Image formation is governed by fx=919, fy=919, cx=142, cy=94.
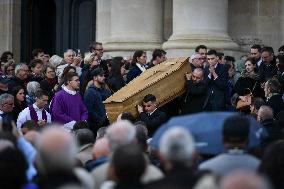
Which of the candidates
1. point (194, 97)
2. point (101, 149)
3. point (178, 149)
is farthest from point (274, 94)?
point (178, 149)

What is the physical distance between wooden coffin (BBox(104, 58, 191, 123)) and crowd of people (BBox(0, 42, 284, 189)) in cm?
14

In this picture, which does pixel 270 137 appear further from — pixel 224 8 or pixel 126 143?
pixel 224 8

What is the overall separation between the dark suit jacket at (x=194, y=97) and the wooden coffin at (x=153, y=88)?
0.16m

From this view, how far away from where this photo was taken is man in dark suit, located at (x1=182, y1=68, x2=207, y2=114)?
14.0 m

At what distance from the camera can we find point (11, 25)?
81.6 feet

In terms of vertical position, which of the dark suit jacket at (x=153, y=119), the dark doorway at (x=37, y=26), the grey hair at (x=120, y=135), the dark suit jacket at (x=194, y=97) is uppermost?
the dark doorway at (x=37, y=26)

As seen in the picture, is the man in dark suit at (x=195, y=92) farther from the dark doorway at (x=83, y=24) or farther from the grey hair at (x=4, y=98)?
the dark doorway at (x=83, y=24)

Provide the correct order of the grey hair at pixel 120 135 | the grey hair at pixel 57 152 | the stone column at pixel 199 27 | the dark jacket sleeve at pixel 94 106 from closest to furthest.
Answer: the grey hair at pixel 57 152 → the grey hair at pixel 120 135 → the dark jacket sleeve at pixel 94 106 → the stone column at pixel 199 27

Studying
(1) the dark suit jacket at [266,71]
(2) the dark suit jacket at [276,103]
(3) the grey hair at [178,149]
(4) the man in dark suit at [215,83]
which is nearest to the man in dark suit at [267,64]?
(1) the dark suit jacket at [266,71]

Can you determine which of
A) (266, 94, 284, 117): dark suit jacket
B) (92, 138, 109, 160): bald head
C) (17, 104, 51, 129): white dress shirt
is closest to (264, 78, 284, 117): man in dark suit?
(266, 94, 284, 117): dark suit jacket

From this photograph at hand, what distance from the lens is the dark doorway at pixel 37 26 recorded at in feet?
82.8

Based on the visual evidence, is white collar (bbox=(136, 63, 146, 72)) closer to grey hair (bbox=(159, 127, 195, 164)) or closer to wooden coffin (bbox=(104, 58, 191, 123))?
wooden coffin (bbox=(104, 58, 191, 123))

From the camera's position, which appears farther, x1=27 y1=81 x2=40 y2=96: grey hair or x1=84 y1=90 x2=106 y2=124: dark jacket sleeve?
x1=27 y1=81 x2=40 y2=96: grey hair

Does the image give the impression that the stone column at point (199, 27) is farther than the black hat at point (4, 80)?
Yes
